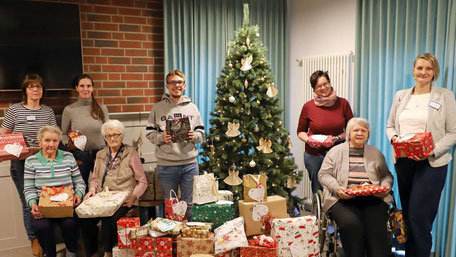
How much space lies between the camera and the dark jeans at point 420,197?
261 centimetres

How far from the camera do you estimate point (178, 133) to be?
3021 millimetres

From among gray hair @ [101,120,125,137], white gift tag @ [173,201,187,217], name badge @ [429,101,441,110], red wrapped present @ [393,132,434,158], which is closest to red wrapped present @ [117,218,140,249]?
white gift tag @ [173,201,187,217]

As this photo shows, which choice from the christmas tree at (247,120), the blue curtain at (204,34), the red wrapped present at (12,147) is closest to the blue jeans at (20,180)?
the red wrapped present at (12,147)

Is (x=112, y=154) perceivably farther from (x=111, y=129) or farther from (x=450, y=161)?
(x=450, y=161)

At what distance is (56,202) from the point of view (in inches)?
109

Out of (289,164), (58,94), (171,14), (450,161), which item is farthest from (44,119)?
(450,161)

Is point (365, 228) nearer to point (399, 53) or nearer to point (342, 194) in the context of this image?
point (342, 194)

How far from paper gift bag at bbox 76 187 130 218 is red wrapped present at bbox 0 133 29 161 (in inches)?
26.5

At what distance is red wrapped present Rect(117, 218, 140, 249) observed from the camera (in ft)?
8.89

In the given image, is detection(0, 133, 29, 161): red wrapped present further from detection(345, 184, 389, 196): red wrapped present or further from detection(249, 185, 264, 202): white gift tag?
detection(345, 184, 389, 196): red wrapped present

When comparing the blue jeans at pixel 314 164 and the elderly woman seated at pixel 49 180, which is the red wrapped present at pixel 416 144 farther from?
the elderly woman seated at pixel 49 180

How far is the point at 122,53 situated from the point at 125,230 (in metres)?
2.00

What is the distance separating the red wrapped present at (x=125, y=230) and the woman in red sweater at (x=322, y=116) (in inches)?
61.5

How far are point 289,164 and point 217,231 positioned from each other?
1.16 metres
